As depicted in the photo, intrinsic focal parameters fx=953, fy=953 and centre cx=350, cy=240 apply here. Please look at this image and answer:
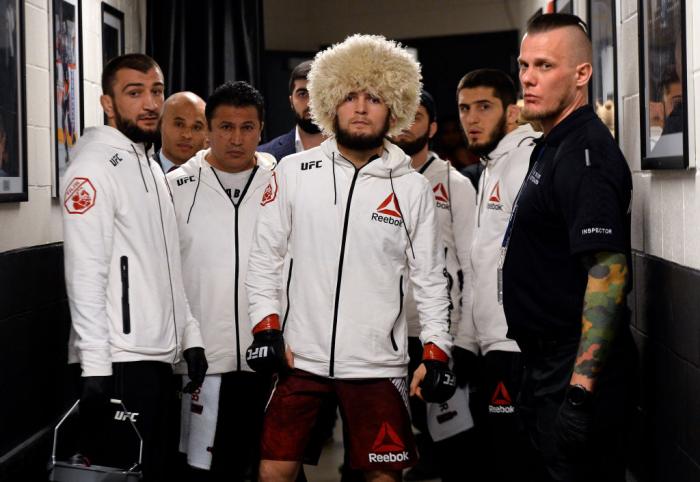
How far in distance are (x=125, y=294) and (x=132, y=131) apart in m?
0.49

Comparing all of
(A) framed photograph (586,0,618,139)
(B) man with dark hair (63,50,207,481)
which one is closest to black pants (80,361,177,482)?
(B) man with dark hair (63,50,207,481)

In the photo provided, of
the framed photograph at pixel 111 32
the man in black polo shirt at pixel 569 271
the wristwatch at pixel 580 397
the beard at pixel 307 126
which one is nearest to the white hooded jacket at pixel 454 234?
the beard at pixel 307 126

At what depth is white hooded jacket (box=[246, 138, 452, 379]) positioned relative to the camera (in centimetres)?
252

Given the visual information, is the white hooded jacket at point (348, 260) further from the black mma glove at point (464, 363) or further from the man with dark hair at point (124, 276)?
the black mma glove at point (464, 363)

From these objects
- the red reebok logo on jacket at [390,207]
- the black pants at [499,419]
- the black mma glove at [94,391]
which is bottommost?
the black pants at [499,419]

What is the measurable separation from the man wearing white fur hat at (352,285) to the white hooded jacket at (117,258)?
0.27 metres

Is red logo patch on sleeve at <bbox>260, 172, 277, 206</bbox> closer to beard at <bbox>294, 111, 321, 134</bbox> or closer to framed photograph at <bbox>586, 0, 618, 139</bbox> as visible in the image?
beard at <bbox>294, 111, 321, 134</bbox>

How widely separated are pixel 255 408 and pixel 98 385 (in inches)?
30.2

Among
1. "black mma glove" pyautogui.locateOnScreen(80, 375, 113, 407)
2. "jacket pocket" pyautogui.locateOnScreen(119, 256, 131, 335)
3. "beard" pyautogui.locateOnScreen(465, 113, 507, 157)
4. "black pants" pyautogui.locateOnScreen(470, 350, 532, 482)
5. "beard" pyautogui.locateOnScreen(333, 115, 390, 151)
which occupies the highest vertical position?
"beard" pyautogui.locateOnScreen(465, 113, 507, 157)

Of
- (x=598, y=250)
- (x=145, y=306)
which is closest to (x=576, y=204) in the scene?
(x=598, y=250)

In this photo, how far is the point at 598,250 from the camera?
6.37 ft

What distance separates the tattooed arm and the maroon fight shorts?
70 cm

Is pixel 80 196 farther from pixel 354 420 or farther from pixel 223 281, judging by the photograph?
pixel 354 420

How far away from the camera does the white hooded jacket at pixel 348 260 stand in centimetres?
252
